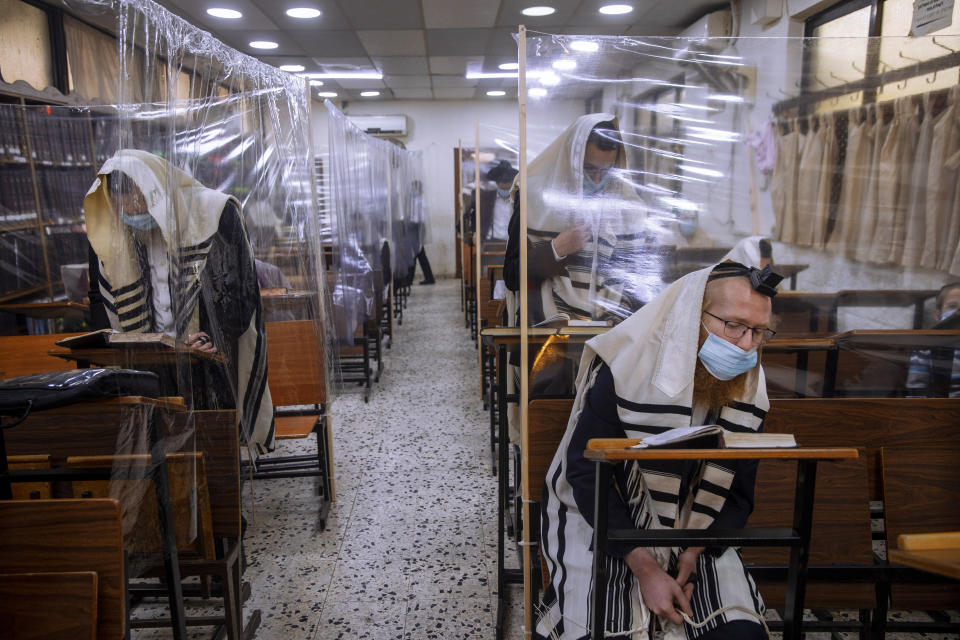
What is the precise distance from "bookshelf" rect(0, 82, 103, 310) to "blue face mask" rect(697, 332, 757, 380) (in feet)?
8.13

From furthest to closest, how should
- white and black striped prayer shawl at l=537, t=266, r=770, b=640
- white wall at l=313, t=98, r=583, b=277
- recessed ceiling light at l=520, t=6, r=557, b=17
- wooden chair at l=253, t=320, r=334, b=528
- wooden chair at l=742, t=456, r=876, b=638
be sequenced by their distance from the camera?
white wall at l=313, t=98, r=583, b=277
recessed ceiling light at l=520, t=6, r=557, b=17
wooden chair at l=253, t=320, r=334, b=528
wooden chair at l=742, t=456, r=876, b=638
white and black striped prayer shawl at l=537, t=266, r=770, b=640

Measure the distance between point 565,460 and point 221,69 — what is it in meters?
1.54

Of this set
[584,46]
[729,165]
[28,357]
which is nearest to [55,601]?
[28,357]

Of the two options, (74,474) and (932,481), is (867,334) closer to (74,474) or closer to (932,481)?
(932,481)

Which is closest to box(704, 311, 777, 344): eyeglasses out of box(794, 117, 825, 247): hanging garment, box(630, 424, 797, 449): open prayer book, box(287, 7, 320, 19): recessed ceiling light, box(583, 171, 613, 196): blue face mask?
box(630, 424, 797, 449): open prayer book

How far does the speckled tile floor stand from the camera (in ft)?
6.06

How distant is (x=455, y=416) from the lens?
A: 11.9 feet

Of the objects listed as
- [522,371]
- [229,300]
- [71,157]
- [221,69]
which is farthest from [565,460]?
[71,157]

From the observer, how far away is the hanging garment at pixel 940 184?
189 cm

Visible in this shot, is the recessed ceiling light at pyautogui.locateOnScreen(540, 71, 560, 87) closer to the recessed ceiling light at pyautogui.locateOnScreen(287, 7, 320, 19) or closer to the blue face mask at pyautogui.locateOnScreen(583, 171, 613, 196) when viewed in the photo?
the blue face mask at pyautogui.locateOnScreen(583, 171, 613, 196)

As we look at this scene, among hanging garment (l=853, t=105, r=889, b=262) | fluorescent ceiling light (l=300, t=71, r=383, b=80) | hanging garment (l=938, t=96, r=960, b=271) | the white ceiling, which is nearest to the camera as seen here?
hanging garment (l=938, t=96, r=960, b=271)

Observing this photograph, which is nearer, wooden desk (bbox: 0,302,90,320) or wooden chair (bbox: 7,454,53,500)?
wooden chair (bbox: 7,454,53,500)

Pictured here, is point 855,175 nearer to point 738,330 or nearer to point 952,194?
point 952,194

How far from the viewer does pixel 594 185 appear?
1766 millimetres
